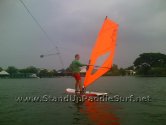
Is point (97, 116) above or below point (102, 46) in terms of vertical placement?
below

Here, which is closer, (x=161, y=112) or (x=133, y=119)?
(x=133, y=119)

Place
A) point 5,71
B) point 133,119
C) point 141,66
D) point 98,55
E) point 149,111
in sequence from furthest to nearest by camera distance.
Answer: point 5,71, point 141,66, point 98,55, point 149,111, point 133,119

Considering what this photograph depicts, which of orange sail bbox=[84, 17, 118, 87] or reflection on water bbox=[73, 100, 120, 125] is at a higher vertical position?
orange sail bbox=[84, 17, 118, 87]

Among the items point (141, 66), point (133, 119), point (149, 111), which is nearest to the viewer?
point (133, 119)

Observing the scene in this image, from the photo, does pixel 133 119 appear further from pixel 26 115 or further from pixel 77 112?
pixel 26 115

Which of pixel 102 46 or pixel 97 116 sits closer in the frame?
pixel 97 116

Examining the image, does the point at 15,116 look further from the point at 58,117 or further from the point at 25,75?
the point at 25,75

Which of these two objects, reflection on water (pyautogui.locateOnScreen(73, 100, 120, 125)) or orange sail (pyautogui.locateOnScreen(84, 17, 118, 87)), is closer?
reflection on water (pyautogui.locateOnScreen(73, 100, 120, 125))

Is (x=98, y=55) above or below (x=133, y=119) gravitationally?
above

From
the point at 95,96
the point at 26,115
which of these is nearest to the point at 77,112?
the point at 26,115

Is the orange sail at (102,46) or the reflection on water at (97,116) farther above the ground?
the orange sail at (102,46)

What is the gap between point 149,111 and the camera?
12.7m

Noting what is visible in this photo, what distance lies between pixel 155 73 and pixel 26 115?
331 ft

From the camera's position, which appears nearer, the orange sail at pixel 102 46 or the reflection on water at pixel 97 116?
the reflection on water at pixel 97 116
